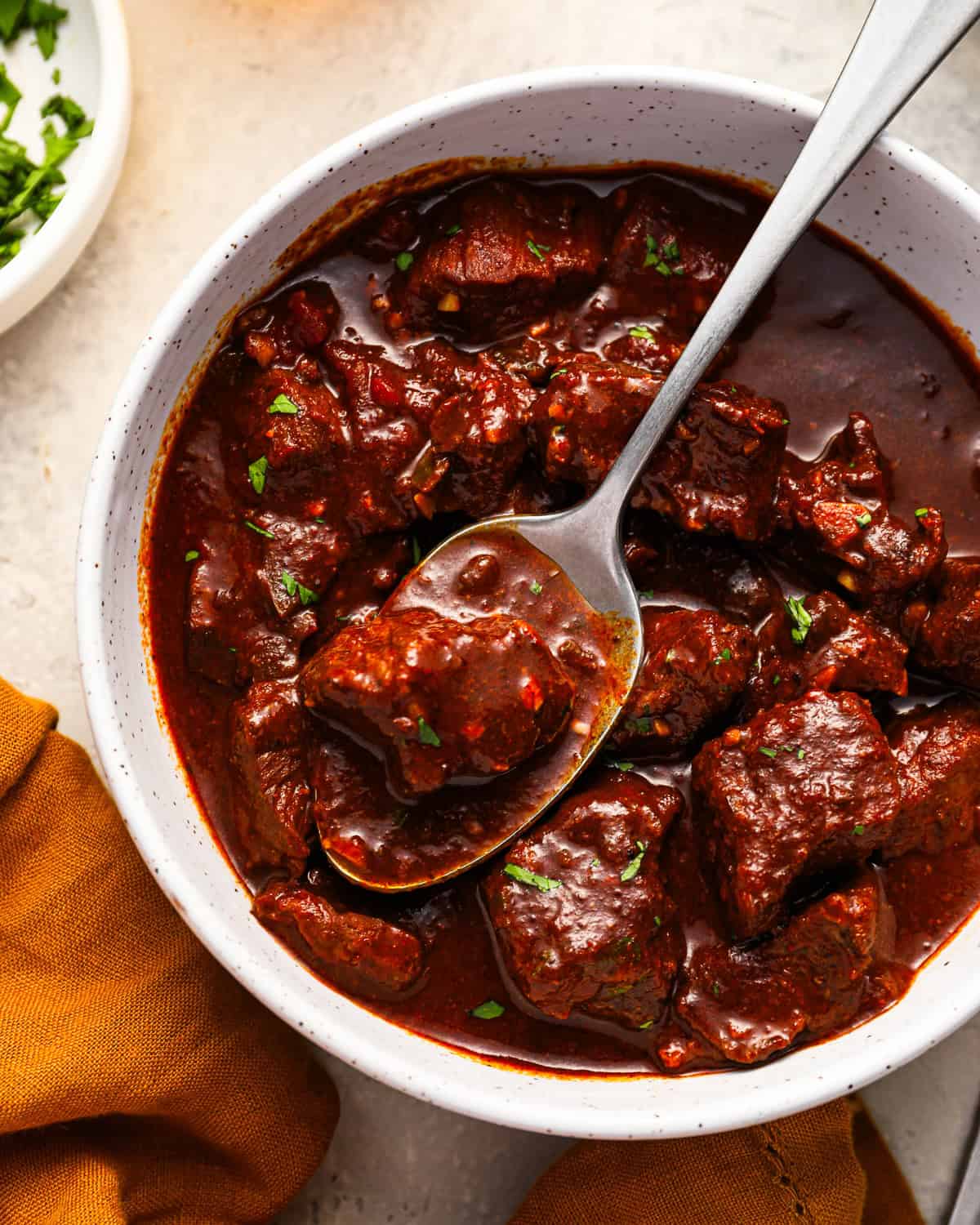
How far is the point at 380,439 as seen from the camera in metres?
3.98

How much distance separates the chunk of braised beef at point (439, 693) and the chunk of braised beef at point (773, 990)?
97 centimetres

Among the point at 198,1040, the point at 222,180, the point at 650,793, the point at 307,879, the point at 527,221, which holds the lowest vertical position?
the point at 198,1040

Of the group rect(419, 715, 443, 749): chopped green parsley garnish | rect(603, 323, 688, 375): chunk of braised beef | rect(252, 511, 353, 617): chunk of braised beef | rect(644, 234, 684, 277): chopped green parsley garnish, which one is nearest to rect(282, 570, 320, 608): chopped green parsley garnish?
rect(252, 511, 353, 617): chunk of braised beef

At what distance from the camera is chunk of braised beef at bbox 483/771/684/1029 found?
3770 millimetres

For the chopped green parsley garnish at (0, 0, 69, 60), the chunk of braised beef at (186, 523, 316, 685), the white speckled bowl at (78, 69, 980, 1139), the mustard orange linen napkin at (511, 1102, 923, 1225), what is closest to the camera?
the white speckled bowl at (78, 69, 980, 1139)

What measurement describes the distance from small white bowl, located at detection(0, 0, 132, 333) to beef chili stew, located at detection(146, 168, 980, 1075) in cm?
85

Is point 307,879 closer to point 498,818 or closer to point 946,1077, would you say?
point 498,818

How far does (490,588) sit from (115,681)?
1.21 metres

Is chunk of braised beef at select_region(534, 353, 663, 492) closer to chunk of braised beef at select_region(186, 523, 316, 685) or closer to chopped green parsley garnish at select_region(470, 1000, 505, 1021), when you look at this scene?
chunk of braised beef at select_region(186, 523, 316, 685)

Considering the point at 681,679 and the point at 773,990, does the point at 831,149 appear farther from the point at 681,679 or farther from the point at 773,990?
the point at 773,990

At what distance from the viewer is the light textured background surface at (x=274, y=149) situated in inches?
181

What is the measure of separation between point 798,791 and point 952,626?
0.72 meters

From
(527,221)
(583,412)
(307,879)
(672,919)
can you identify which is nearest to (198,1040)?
(307,879)

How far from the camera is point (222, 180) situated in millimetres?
4629
